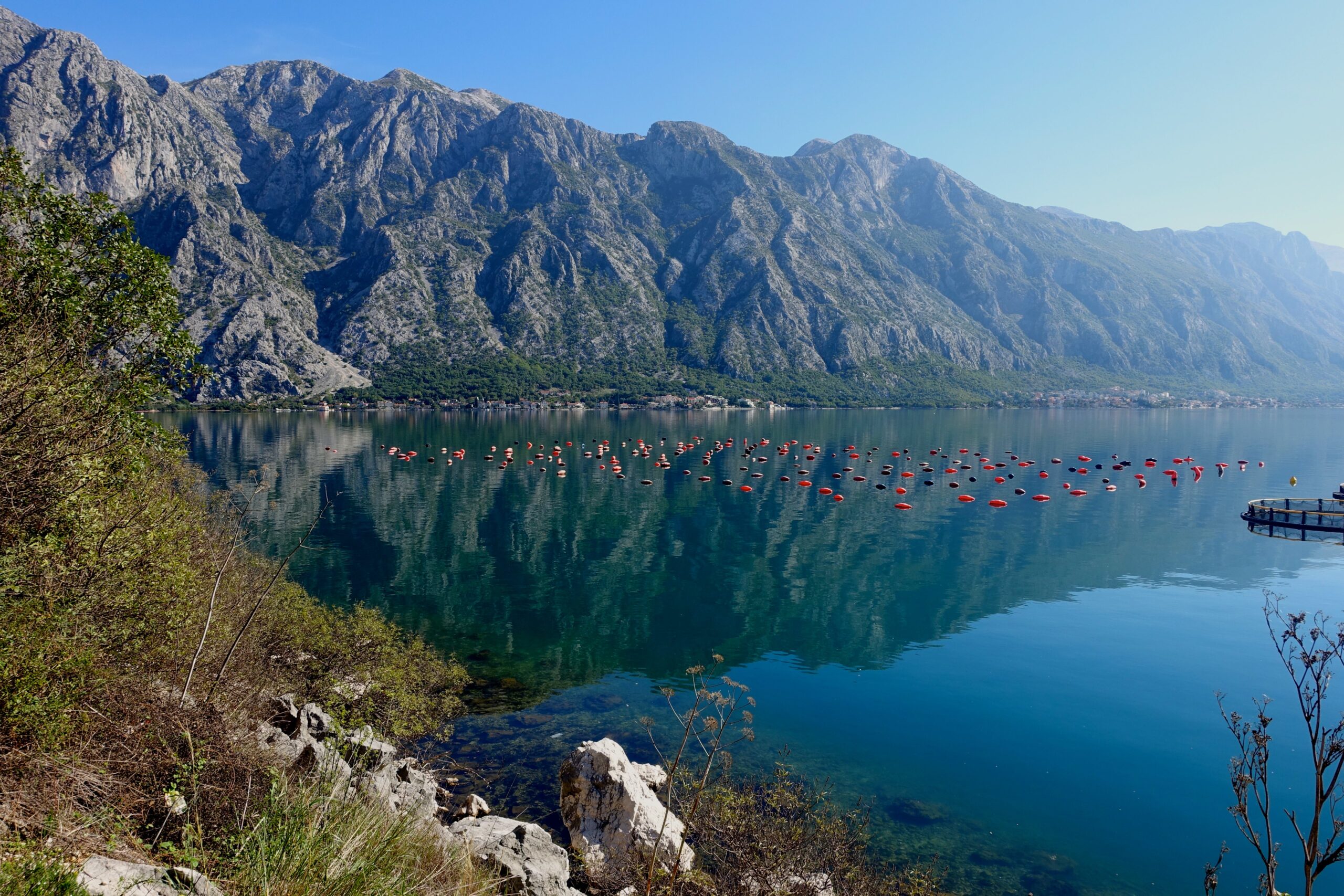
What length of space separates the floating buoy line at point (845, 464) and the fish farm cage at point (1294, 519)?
57.6 feet

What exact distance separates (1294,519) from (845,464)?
49.4 metres

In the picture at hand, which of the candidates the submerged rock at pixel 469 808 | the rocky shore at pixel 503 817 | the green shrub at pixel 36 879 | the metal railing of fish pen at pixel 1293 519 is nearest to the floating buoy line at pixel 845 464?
the metal railing of fish pen at pixel 1293 519

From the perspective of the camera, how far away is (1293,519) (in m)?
59.0

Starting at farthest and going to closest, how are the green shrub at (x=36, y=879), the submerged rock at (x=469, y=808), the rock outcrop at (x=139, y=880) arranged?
the submerged rock at (x=469, y=808), the rock outcrop at (x=139, y=880), the green shrub at (x=36, y=879)

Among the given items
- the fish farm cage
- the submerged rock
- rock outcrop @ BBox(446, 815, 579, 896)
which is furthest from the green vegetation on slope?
the fish farm cage

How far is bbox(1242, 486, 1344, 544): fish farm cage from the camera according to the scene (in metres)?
53.5

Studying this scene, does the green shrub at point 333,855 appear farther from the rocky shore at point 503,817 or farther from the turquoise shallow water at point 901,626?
the turquoise shallow water at point 901,626

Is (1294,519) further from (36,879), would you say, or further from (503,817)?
(36,879)

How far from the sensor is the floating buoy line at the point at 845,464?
79.9m

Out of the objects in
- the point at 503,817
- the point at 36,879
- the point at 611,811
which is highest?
the point at 36,879

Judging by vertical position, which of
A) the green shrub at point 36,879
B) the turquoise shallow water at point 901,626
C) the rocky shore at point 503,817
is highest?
the green shrub at point 36,879

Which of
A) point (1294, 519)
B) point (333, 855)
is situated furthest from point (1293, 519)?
point (333, 855)

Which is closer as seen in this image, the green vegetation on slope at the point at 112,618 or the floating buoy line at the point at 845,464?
the green vegetation on slope at the point at 112,618

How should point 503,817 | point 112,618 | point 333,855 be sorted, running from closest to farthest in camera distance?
1. point 333,855
2. point 112,618
3. point 503,817
